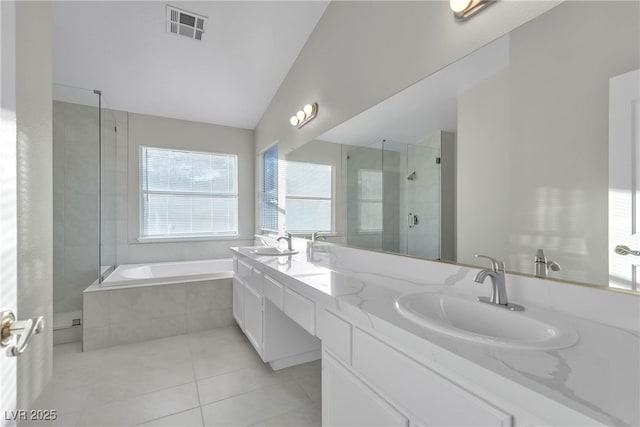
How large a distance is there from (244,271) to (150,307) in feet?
3.37

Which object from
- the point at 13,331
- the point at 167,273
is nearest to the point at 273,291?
the point at 13,331

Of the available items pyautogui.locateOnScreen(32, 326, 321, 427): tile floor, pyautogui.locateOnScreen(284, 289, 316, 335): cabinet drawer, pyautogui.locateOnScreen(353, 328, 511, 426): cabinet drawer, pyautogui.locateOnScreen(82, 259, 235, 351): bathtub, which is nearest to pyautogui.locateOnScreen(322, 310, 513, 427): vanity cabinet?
pyautogui.locateOnScreen(353, 328, 511, 426): cabinet drawer

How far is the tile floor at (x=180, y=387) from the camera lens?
5.55ft

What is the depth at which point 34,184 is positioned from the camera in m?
0.84

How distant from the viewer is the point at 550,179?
0.98 metres

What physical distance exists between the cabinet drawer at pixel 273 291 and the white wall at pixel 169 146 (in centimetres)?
219

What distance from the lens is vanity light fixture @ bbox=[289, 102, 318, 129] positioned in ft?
8.23

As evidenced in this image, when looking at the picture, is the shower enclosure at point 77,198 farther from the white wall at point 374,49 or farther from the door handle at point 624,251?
the door handle at point 624,251

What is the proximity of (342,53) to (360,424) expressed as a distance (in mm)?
2233

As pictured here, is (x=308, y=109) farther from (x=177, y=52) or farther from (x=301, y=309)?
(x=301, y=309)

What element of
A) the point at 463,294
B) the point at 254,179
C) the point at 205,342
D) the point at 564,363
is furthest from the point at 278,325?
the point at 254,179

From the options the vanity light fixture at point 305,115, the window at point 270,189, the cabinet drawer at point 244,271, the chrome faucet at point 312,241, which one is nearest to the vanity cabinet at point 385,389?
the chrome faucet at point 312,241

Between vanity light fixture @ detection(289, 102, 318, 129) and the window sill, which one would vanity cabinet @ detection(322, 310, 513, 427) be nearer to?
vanity light fixture @ detection(289, 102, 318, 129)

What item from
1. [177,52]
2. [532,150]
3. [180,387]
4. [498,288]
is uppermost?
[177,52]
